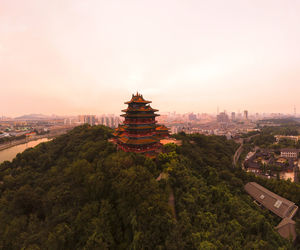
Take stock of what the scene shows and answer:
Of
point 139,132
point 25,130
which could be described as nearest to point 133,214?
point 139,132

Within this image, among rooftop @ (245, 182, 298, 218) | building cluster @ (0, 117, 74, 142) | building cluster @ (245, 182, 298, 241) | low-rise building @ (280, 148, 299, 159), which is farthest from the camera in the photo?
building cluster @ (0, 117, 74, 142)

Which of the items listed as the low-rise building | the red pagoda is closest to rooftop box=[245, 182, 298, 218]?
the red pagoda

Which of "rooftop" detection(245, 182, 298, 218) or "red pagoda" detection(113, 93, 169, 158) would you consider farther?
"red pagoda" detection(113, 93, 169, 158)

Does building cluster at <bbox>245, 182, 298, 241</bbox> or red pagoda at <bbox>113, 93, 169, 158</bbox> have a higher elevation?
red pagoda at <bbox>113, 93, 169, 158</bbox>

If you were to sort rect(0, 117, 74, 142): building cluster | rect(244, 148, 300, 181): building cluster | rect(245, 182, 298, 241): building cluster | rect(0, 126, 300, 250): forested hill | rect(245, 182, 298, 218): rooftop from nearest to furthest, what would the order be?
rect(0, 126, 300, 250): forested hill, rect(245, 182, 298, 241): building cluster, rect(245, 182, 298, 218): rooftop, rect(244, 148, 300, 181): building cluster, rect(0, 117, 74, 142): building cluster

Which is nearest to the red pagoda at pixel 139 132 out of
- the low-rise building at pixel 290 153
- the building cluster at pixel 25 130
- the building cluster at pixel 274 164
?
the building cluster at pixel 274 164

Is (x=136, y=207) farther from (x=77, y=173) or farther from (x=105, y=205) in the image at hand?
(x=77, y=173)

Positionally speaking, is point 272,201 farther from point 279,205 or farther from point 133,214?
point 133,214

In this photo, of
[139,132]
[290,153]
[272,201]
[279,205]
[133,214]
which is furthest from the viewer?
[290,153]

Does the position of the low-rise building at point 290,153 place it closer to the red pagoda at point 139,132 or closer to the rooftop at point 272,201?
the rooftop at point 272,201

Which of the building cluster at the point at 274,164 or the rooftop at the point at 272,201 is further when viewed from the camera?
the building cluster at the point at 274,164

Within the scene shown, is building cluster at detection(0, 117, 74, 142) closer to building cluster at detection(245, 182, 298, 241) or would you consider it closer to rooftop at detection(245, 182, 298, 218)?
rooftop at detection(245, 182, 298, 218)
